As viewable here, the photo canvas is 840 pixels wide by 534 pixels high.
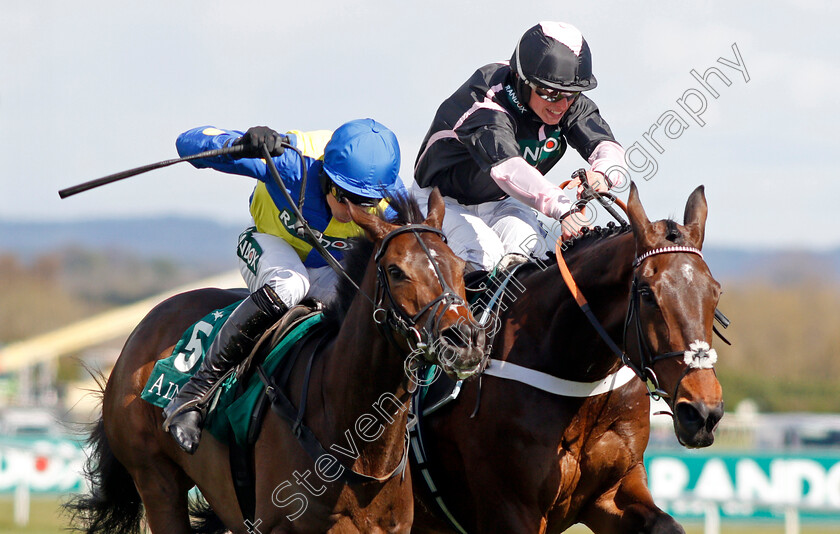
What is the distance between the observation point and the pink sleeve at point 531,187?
5023mm

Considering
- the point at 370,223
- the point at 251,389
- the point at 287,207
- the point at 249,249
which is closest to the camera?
the point at 370,223

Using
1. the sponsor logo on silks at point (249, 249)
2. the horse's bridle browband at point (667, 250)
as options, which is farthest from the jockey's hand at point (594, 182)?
the sponsor logo on silks at point (249, 249)

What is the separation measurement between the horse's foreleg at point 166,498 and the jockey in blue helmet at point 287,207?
71 centimetres

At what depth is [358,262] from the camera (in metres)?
4.50

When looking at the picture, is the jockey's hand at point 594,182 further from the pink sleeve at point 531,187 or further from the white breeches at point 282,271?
the white breeches at point 282,271

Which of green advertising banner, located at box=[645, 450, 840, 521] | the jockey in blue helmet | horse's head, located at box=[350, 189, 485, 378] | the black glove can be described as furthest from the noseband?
green advertising banner, located at box=[645, 450, 840, 521]

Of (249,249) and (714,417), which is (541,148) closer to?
(249,249)

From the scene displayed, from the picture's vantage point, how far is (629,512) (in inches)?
186

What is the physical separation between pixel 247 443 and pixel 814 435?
59.1ft

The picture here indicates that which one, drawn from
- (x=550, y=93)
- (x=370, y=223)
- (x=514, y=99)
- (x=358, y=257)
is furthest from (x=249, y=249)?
(x=550, y=93)

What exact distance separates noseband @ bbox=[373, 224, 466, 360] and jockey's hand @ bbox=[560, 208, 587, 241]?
99 centimetres

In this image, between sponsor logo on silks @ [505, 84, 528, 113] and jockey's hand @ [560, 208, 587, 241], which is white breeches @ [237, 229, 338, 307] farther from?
sponsor logo on silks @ [505, 84, 528, 113]

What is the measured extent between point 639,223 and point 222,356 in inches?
80.6

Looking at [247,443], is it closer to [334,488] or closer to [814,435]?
[334,488]
